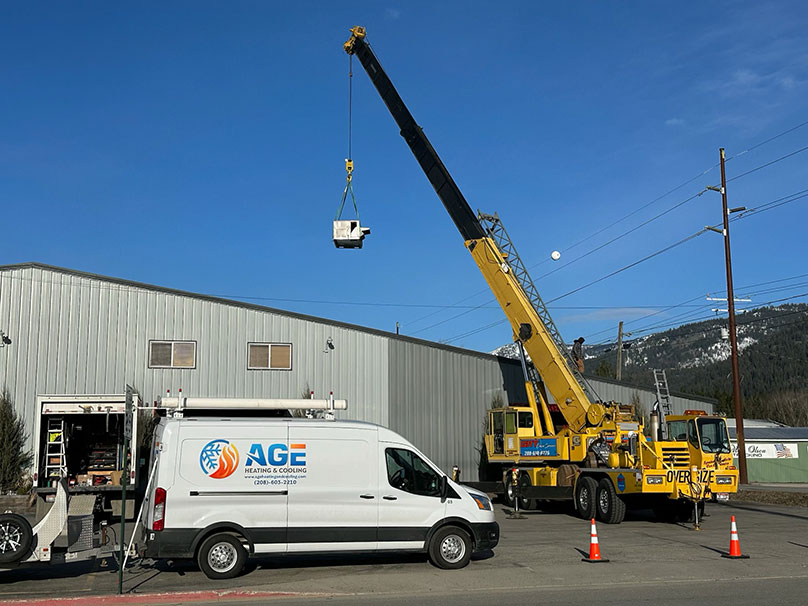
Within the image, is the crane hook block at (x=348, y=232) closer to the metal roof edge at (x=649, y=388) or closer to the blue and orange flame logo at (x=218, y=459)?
the blue and orange flame logo at (x=218, y=459)

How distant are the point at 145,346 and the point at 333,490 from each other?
15583mm

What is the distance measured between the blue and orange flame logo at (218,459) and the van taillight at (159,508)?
677 millimetres

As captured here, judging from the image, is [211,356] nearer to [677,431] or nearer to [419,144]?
[419,144]

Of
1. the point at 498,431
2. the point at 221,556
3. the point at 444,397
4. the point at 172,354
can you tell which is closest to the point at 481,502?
the point at 221,556

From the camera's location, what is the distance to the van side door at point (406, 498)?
39.2 feet

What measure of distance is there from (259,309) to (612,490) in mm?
13024

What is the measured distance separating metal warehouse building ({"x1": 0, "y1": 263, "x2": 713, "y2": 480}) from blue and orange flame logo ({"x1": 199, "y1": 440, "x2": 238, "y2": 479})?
14494 mm

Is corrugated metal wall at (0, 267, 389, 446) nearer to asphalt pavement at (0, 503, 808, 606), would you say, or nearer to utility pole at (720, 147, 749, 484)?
asphalt pavement at (0, 503, 808, 606)

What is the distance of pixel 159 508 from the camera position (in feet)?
36.4

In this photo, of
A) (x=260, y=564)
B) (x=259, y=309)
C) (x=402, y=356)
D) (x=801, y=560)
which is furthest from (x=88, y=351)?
(x=801, y=560)

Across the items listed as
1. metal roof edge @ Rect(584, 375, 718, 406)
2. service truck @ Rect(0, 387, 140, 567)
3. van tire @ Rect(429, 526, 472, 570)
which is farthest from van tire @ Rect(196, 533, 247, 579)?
metal roof edge @ Rect(584, 375, 718, 406)

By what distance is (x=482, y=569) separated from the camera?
39.9ft

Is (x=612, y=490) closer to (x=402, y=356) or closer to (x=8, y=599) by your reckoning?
(x=402, y=356)

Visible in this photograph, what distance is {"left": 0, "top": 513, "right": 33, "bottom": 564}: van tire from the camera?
10750mm
